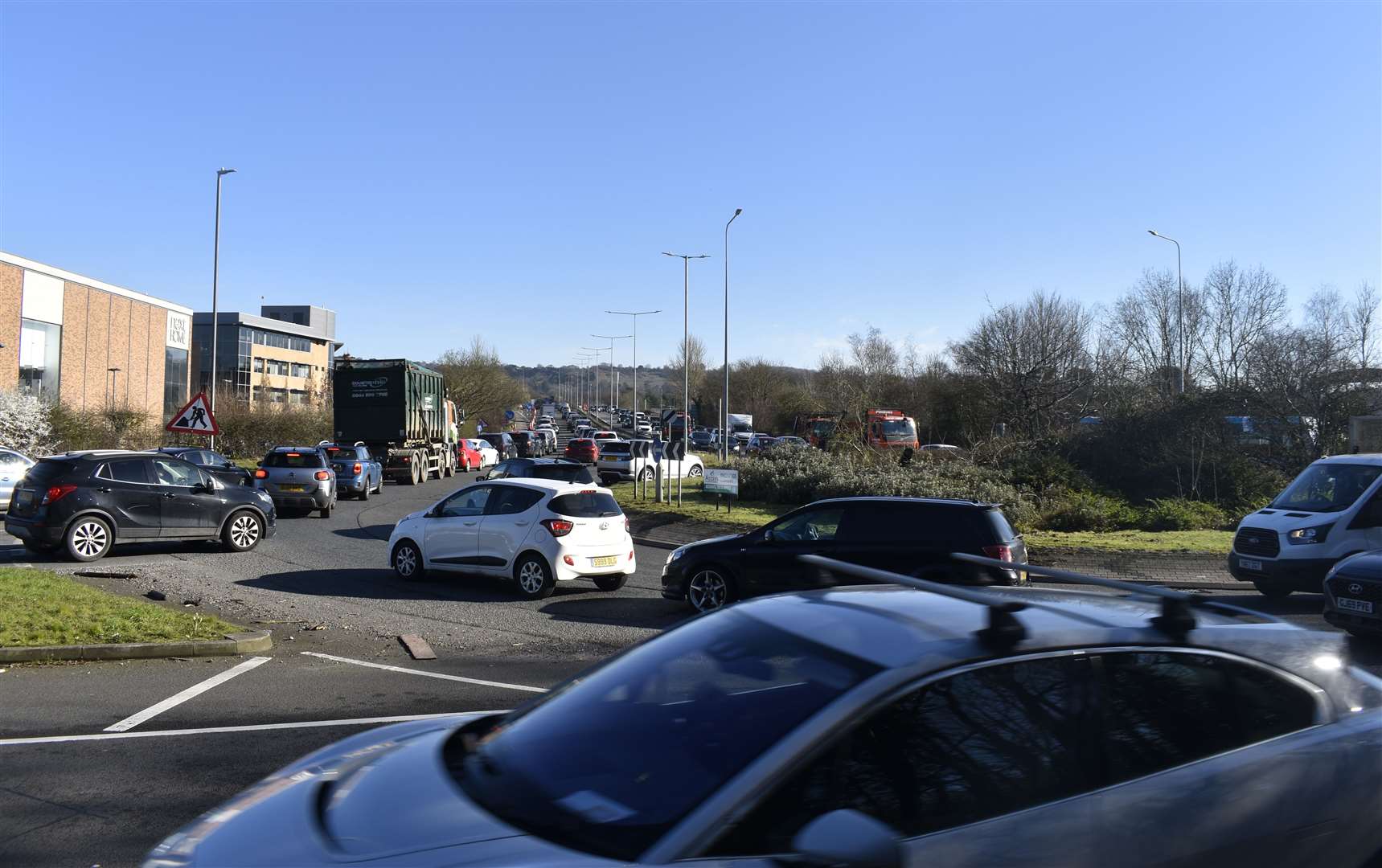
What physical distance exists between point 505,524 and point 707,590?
124 inches

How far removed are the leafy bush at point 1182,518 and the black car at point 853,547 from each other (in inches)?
460

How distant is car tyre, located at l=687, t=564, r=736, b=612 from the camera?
40.8ft

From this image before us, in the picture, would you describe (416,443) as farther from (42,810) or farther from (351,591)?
(42,810)

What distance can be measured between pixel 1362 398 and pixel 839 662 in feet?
103

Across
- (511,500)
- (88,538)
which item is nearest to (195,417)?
(88,538)

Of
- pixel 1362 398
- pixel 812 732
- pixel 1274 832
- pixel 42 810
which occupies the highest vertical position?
pixel 1362 398

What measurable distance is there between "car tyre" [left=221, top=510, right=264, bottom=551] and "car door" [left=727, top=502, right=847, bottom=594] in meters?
9.81

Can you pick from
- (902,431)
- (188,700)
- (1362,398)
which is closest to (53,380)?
(902,431)

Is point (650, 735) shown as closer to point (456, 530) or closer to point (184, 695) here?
point (184, 695)

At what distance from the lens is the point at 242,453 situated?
48.7 meters

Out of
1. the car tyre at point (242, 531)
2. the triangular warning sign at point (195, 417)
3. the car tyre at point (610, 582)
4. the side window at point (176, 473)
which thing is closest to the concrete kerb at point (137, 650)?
the car tyre at point (610, 582)

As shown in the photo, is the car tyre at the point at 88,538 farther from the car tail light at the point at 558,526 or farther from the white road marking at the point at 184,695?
the white road marking at the point at 184,695

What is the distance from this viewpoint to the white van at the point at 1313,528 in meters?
14.0

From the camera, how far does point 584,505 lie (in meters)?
14.0
